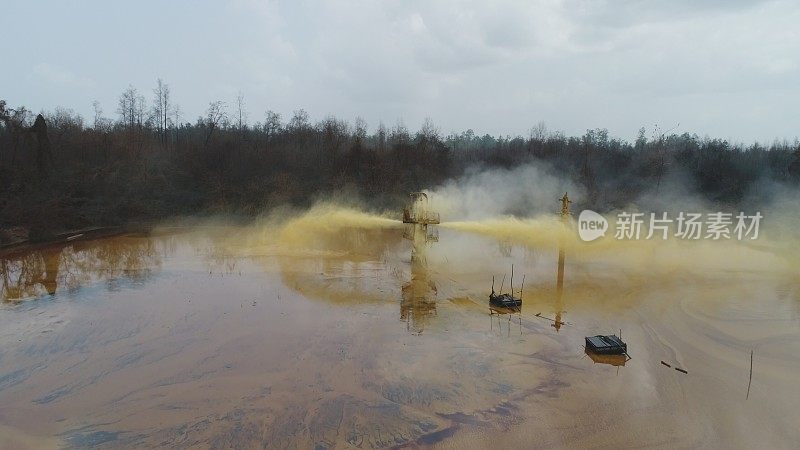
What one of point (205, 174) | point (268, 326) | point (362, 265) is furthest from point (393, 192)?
point (268, 326)

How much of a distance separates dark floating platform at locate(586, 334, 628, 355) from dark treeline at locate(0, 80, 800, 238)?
1346 inches

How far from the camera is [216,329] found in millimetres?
16719

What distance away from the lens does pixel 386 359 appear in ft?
47.6

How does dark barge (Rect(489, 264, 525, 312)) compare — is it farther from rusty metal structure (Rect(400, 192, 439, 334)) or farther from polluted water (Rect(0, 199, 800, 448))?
rusty metal structure (Rect(400, 192, 439, 334))

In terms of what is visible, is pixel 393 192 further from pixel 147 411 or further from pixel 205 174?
pixel 147 411

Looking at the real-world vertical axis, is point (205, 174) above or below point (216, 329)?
above

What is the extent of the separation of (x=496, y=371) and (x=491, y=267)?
487 inches

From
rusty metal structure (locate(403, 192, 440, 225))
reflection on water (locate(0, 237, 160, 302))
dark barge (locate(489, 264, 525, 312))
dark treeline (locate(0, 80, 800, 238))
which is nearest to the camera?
dark barge (locate(489, 264, 525, 312))

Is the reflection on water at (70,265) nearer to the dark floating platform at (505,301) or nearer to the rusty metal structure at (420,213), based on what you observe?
the rusty metal structure at (420,213)

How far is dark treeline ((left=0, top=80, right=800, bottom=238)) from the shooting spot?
40.6 meters

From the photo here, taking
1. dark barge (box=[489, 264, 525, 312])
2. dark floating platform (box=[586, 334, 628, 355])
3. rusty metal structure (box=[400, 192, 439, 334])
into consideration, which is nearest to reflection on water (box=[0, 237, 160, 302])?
rusty metal structure (box=[400, 192, 439, 334])

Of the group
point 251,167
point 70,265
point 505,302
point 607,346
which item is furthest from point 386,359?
point 251,167

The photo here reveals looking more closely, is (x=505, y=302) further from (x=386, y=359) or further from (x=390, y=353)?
(x=386, y=359)

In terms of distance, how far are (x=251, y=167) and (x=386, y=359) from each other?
138 ft
